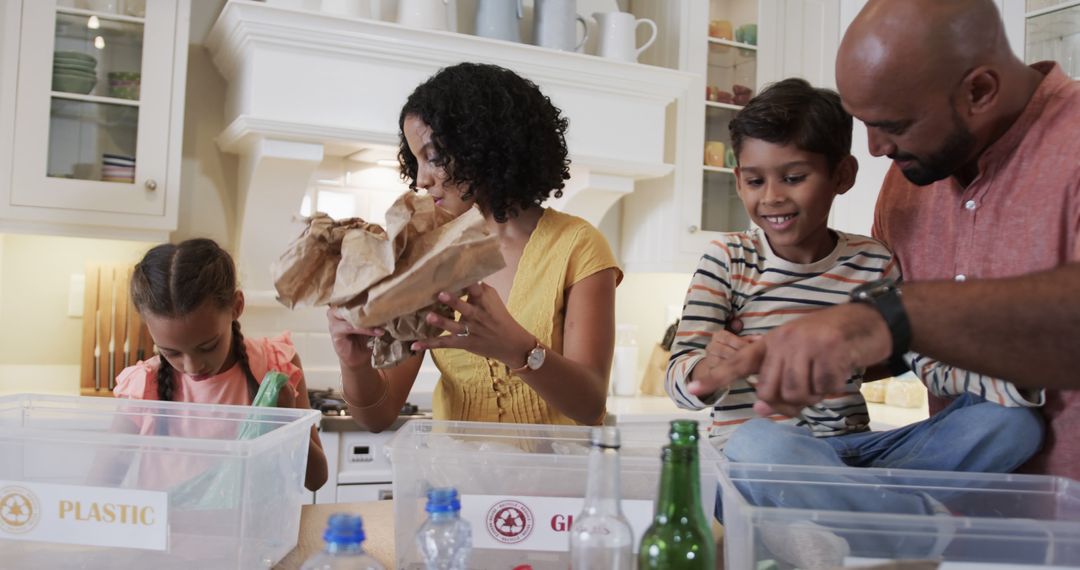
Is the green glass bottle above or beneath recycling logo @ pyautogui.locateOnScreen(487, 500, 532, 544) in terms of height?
above

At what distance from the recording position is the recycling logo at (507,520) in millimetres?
950

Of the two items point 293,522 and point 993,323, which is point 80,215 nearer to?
point 293,522

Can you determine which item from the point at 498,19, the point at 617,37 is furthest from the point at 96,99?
the point at 617,37

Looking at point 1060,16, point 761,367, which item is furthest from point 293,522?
point 1060,16

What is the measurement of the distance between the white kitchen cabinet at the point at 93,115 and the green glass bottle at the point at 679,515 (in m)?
2.18

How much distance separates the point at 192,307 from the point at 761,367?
984 millimetres

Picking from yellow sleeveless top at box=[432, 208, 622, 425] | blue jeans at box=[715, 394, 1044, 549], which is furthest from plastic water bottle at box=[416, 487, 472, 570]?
yellow sleeveless top at box=[432, 208, 622, 425]

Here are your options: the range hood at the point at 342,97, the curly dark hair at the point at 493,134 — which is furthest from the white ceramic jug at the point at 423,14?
the curly dark hair at the point at 493,134

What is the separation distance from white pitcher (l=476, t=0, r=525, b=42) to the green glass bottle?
7.48 ft

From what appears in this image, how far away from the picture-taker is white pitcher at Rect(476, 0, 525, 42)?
2834 millimetres

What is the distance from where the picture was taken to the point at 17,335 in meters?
2.72

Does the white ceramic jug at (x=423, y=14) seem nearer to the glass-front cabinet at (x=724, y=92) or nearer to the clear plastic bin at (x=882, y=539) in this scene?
the glass-front cabinet at (x=724, y=92)

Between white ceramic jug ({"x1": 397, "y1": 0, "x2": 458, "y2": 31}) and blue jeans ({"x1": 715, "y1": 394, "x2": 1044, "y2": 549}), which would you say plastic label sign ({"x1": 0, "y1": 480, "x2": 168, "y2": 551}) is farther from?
white ceramic jug ({"x1": 397, "y1": 0, "x2": 458, "y2": 31})

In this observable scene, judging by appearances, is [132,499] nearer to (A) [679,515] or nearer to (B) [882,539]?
(A) [679,515]
